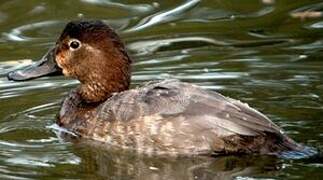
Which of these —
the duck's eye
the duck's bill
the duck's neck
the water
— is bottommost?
the water

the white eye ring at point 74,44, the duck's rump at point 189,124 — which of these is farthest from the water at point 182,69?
the white eye ring at point 74,44

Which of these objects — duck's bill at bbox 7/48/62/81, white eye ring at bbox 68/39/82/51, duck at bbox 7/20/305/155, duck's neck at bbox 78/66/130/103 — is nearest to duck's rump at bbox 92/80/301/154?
duck at bbox 7/20/305/155

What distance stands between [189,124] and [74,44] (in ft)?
4.59

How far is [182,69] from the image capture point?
9234 mm

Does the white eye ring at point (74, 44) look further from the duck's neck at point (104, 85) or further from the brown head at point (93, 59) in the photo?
the duck's neck at point (104, 85)

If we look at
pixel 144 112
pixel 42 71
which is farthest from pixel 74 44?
pixel 144 112

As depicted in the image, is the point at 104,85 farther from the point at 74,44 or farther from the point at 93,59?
the point at 74,44

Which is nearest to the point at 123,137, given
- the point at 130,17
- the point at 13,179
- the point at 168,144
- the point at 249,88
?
the point at 168,144

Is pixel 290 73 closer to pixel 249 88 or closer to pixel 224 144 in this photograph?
pixel 249 88

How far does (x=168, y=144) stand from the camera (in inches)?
279

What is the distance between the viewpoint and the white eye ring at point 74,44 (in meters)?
8.01

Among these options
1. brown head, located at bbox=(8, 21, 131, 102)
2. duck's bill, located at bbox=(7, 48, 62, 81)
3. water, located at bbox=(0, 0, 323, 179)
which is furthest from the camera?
duck's bill, located at bbox=(7, 48, 62, 81)

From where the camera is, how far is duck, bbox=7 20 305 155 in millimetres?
6969

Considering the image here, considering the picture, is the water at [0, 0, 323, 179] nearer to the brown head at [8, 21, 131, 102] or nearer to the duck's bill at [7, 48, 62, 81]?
the duck's bill at [7, 48, 62, 81]
